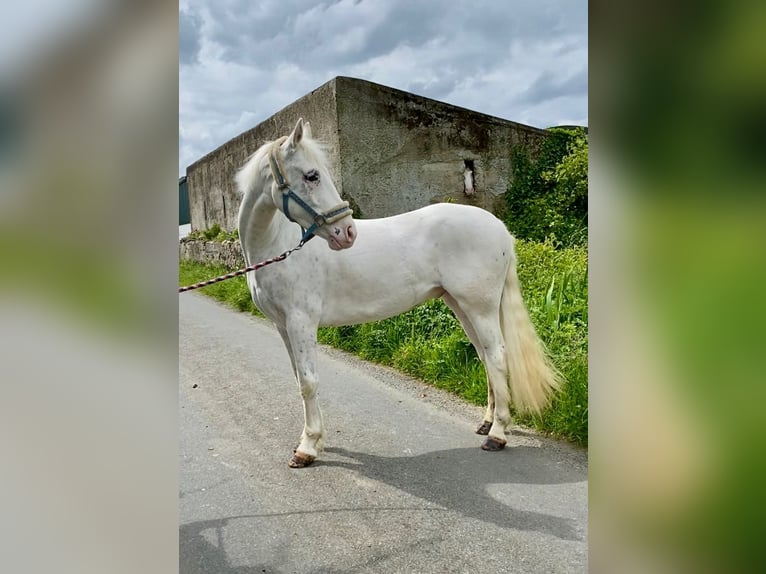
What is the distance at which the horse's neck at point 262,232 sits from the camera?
2.81m

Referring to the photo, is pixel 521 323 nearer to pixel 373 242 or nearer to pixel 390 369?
pixel 373 242

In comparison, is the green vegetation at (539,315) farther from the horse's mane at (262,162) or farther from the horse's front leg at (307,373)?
the horse's mane at (262,162)

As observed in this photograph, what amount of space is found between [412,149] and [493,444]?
5.44 meters

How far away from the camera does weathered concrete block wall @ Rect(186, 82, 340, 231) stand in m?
7.11

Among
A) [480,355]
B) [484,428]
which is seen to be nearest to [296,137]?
[480,355]

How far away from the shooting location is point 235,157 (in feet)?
37.6

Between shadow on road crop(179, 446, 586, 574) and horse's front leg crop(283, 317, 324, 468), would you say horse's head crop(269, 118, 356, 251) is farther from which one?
shadow on road crop(179, 446, 586, 574)

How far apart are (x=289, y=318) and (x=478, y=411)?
152cm

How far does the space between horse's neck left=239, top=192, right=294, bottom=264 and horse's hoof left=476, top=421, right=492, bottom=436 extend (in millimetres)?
1608

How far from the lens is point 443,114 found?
304 inches

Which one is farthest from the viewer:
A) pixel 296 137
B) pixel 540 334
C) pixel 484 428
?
pixel 540 334

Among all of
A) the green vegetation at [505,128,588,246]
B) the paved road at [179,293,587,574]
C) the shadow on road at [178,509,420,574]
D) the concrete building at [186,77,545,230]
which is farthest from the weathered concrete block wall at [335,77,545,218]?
the shadow on road at [178,509,420,574]

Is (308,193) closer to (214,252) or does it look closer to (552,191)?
(552,191)
